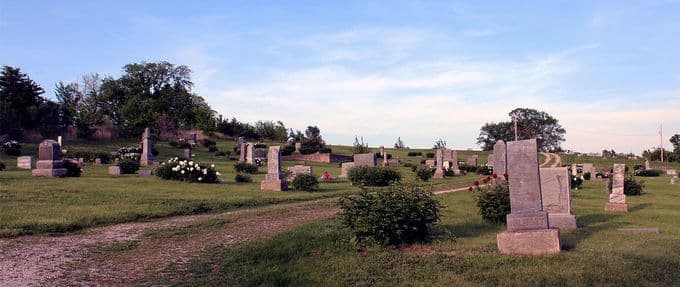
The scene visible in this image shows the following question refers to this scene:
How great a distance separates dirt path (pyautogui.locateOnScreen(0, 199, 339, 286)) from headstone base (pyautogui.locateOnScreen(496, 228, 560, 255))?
4.72 m

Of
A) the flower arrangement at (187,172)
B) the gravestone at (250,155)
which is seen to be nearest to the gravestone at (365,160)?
the flower arrangement at (187,172)

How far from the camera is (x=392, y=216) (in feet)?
32.7

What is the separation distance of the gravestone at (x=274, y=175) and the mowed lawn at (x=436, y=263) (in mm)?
11101

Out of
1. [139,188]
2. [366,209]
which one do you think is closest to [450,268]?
[366,209]

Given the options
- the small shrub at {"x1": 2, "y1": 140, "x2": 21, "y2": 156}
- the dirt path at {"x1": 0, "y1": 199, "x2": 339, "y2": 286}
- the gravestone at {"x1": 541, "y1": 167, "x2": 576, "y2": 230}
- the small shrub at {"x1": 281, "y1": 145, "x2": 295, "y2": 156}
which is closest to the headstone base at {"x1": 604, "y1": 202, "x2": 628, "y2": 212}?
the gravestone at {"x1": 541, "y1": 167, "x2": 576, "y2": 230}

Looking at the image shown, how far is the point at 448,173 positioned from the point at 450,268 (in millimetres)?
31574

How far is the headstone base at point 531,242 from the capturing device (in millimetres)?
9195

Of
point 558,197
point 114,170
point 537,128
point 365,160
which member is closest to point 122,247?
point 558,197

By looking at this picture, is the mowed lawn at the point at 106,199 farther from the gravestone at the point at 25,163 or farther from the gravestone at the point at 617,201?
the gravestone at the point at 617,201

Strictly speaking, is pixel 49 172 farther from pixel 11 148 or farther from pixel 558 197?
pixel 558 197

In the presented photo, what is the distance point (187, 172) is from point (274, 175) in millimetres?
3918

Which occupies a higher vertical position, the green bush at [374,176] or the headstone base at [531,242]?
the green bush at [374,176]

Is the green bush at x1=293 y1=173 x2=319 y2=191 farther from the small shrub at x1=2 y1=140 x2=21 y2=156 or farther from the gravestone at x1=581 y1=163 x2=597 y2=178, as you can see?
the gravestone at x1=581 y1=163 x2=597 y2=178

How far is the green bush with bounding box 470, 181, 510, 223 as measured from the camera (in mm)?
13203
